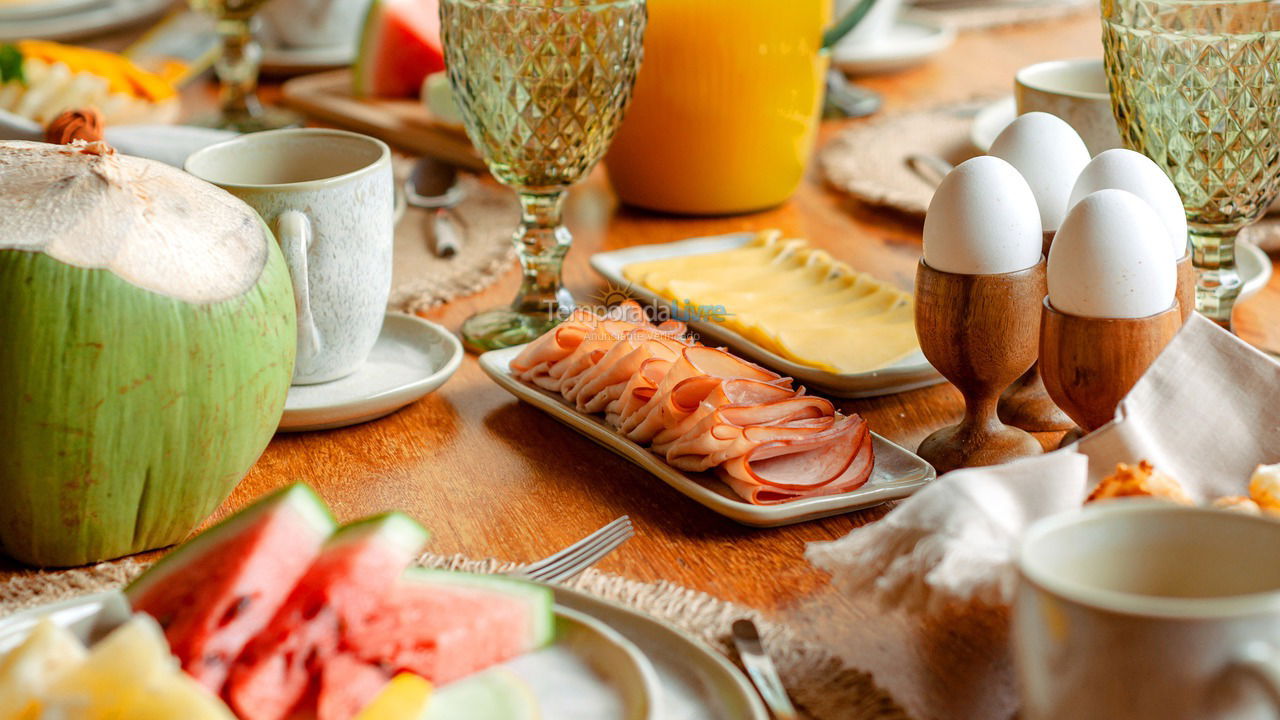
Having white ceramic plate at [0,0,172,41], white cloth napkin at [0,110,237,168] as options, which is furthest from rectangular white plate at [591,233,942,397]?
white ceramic plate at [0,0,172,41]

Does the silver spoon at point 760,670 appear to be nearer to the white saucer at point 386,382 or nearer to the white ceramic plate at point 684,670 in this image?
the white ceramic plate at point 684,670

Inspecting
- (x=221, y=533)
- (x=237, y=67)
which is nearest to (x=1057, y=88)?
(x=221, y=533)

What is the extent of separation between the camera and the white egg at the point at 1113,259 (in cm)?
59

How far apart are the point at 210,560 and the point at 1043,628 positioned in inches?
11.7

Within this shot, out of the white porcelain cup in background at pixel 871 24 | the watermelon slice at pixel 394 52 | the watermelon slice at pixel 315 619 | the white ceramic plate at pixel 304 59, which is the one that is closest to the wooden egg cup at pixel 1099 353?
the watermelon slice at pixel 315 619

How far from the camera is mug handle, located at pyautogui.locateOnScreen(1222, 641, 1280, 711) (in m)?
0.36

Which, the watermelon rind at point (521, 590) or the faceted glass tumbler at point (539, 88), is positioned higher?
the faceted glass tumbler at point (539, 88)

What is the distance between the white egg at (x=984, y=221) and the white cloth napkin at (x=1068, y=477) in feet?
0.29

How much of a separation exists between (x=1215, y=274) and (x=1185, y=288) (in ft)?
0.47

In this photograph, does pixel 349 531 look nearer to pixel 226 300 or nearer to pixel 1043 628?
pixel 226 300

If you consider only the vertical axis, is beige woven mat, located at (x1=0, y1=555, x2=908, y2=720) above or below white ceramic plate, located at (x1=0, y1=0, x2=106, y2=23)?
below

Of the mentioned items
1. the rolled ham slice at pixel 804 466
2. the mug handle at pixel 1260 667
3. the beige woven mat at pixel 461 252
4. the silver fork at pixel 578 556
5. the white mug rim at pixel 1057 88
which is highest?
the white mug rim at pixel 1057 88

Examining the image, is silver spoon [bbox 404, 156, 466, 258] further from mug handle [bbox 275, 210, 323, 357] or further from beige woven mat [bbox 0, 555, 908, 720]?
beige woven mat [bbox 0, 555, 908, 720]

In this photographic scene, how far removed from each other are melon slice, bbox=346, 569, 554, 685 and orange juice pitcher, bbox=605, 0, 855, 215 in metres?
0.69
